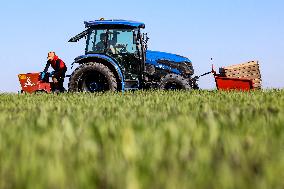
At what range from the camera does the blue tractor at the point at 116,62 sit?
38.1ft

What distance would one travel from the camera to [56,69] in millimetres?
13766

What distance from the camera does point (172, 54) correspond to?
1335 cm

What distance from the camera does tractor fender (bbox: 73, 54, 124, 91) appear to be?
11516 millimetres

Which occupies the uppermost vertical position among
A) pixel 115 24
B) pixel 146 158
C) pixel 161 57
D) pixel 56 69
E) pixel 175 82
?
pixel 115 24

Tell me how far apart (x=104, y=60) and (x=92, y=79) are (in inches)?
23.0

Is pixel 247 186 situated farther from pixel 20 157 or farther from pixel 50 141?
pixel 50 141

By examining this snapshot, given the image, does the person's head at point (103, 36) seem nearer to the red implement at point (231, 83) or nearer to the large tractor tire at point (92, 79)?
the large tractor tire at point (92, 79)

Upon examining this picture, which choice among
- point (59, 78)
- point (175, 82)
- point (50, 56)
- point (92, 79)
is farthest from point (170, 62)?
point (50, 56)

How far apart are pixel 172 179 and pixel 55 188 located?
1.08 ft

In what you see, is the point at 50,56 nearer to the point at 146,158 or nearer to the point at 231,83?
the point at 231,83

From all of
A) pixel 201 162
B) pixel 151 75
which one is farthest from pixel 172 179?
pixel 151 75

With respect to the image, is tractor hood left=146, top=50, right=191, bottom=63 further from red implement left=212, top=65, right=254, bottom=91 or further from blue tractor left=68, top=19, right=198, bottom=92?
red implement left=212, top=65, right=254, bottom=91

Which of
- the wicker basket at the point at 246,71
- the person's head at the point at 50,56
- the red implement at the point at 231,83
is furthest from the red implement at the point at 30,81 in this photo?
the wicker basket at the point at 246,71

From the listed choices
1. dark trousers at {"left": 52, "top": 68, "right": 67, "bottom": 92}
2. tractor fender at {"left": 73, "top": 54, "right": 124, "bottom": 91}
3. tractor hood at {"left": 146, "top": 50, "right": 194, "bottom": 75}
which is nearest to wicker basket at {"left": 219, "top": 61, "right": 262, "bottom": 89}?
tractor hood at {"left": 146, "top": 50, "right": 194, "bottom": 75}
